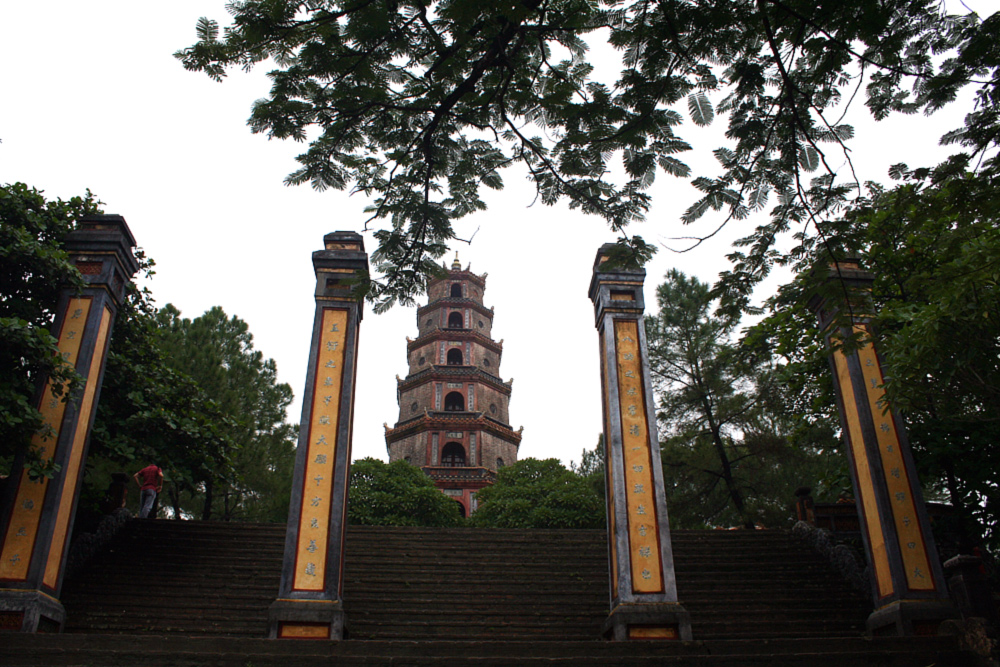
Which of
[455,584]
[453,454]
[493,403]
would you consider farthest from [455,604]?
[493,403]

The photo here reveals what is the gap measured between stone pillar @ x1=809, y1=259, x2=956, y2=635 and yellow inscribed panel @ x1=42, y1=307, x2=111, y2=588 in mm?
6347

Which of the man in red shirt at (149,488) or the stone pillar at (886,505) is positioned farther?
the man in red shirt at (149,488)

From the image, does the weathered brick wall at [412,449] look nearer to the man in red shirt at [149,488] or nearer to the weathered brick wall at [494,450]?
the weathered brick wall at [494,450]

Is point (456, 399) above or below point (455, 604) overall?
above

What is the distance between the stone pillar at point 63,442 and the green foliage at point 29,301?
16cm

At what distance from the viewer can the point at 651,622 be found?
19.5ft

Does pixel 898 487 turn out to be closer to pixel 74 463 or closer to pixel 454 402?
pixel 74 463

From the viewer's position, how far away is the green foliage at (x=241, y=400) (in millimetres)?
15008

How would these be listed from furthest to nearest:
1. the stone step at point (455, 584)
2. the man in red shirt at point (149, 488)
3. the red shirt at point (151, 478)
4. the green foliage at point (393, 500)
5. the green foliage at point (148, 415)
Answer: the green foliage at point (393, 500)
the red shirt at point (151, 478)
the man in red shirt at point (149, 488)
the green foliage at point (148, 415)
the stone step at point (455, 584)

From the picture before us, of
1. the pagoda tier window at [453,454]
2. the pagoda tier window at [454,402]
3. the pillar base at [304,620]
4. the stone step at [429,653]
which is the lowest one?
the stone step at [429,653]

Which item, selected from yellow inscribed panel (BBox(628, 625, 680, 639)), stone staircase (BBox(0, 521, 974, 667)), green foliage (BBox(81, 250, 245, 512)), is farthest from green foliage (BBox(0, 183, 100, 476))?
yellow inscribed panel (BBox(628, 625, 680, 639))

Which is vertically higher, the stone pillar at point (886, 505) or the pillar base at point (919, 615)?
the stone pillar at point (886, 505)

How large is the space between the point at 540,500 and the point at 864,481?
11800 millimetres

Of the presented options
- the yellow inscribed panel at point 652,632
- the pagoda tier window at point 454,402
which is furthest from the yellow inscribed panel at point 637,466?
the pagoda tier window at point 454,402
